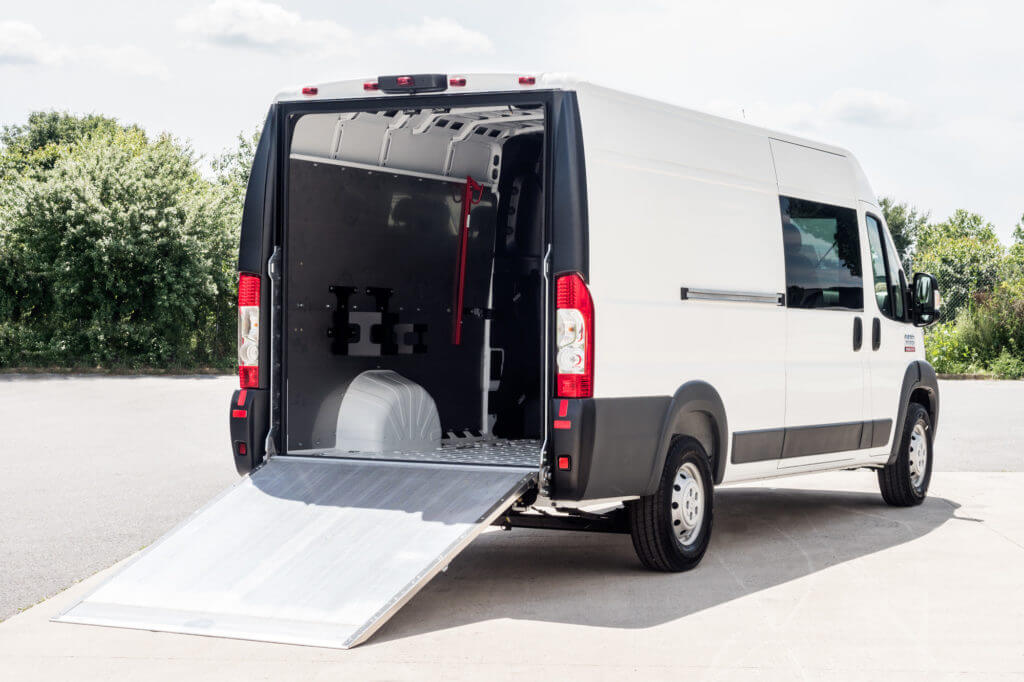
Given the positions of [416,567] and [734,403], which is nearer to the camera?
[416,567]

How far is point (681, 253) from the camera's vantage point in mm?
7379

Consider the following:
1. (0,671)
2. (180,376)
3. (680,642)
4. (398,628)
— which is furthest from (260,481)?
(180,376)

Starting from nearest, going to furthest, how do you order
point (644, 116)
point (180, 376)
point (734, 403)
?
point (644, 116)
point (734, 403)
point (180, 376)

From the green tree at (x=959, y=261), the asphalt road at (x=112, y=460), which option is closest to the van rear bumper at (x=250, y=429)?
the asphalt road at (x=112, y=460)

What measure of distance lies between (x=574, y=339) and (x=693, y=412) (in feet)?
4.31

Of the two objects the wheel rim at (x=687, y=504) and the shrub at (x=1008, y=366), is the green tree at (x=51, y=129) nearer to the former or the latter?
the shrub at (x=1008, y=366)

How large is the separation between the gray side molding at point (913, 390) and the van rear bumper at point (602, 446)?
3.63 meters

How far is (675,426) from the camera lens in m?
7.29

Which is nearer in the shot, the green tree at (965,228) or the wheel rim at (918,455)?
the wheel rim at (918,455)

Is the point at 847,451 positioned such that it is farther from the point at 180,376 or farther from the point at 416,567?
the point at 180,376

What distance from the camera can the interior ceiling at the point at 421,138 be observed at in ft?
26.1

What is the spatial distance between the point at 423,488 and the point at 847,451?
12.2ft

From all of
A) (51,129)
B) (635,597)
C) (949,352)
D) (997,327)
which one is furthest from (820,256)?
(51,129)

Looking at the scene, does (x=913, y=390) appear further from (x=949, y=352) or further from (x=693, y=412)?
(x=949, y=352)
